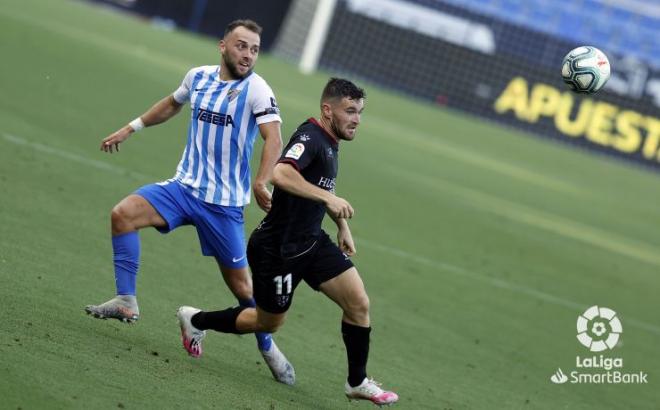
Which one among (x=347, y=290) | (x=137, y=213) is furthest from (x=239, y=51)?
(x=347, y=290)

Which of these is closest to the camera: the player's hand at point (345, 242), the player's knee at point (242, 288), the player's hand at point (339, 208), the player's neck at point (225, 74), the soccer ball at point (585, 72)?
the player's hand at point (339, 208)

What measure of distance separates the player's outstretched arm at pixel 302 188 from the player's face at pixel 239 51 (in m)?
0.97

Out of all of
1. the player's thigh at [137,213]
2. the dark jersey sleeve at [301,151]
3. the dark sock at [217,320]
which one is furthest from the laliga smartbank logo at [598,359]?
the player's thigh at [137,213]

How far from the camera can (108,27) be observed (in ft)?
94.4

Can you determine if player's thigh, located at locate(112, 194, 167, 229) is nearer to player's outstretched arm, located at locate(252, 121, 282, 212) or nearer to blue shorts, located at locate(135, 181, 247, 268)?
blue shorts, located at locate(135, 181, 247, 268)

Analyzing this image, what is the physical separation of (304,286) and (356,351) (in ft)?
11.4

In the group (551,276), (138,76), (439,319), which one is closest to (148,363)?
(439,319)

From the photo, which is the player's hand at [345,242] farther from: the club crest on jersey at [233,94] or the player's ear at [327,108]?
the club crest on jersey at [233,94]

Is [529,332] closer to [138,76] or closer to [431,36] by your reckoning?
[138,76]

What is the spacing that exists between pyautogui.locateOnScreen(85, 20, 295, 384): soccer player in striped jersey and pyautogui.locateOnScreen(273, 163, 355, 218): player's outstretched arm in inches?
Answer: 21.1

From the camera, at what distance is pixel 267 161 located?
7.70 metres

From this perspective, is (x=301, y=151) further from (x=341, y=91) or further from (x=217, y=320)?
(x=217, y=320)

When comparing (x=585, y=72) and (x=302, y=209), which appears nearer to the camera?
(x=302, y=209)

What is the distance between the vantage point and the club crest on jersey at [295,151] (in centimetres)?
733
